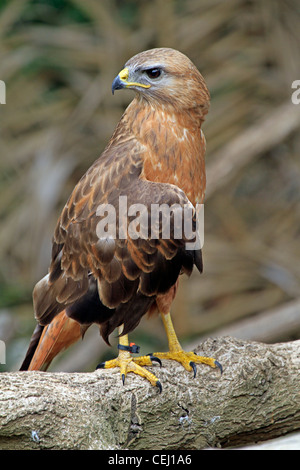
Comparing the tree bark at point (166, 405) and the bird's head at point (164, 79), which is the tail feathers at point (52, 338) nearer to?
the tree bark at point (166, 405)

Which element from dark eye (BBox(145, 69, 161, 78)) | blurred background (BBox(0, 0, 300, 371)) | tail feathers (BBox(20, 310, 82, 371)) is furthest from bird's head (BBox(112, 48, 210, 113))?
blurred background (BBox(0, 0, 300, 371))

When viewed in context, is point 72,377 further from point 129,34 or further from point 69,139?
point 129,34

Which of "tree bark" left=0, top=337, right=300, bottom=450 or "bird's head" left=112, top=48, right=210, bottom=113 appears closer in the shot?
"tree bark" left=0, top=337, right=300, bottom=450

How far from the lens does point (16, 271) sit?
7.36 meters

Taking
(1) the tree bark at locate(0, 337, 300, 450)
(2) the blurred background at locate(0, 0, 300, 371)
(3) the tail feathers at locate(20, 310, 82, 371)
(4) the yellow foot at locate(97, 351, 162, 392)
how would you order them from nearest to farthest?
(1) the tree bark at locate(0, 337, 300, 450), (4) the yellow foot at locate(97, 351, 162, 392), (3) the tail feathers at locate(20, 310, 82, 371), (2) the blurred background at locate(0, 0, 300, 371)

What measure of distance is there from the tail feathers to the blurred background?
278cm

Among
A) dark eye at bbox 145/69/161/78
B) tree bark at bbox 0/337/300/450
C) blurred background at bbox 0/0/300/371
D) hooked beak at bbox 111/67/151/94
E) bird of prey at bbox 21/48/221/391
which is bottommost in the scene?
tree bark at bbox 0/337/300/450

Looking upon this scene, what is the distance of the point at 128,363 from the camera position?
11.6 feet

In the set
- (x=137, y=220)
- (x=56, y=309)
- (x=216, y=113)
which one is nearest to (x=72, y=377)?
(x=56, y=309)

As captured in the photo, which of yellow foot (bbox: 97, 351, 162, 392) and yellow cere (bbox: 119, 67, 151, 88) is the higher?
yellow cere (bbox: 119, 67, 151, 88)

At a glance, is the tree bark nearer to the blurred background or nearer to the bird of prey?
the bird of prey

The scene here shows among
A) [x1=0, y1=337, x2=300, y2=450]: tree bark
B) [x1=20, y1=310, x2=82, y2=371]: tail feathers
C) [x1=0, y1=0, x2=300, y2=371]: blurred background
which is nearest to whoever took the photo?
[x1=0, y1=337, x2=300, y2=450]: tree bark

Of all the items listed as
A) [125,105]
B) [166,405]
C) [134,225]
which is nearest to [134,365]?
[166,405]

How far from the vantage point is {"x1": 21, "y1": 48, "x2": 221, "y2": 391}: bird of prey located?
3.54 m
